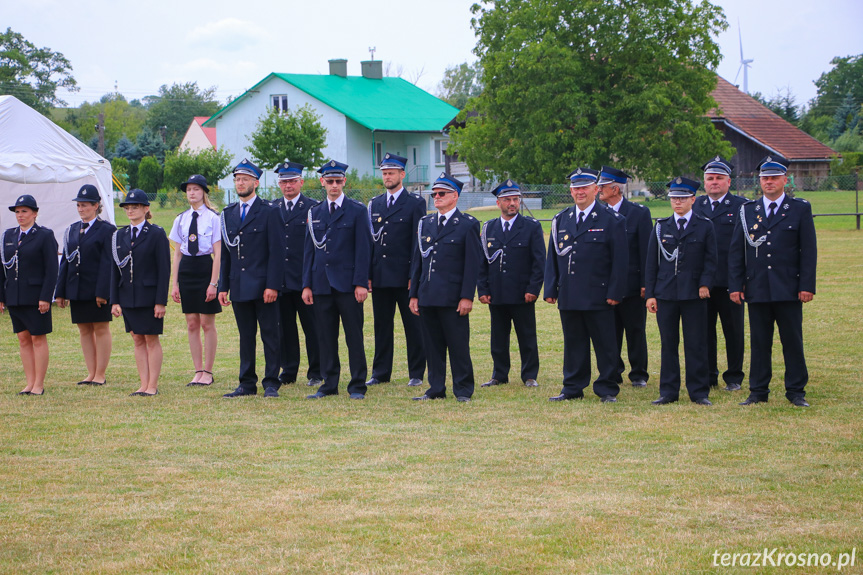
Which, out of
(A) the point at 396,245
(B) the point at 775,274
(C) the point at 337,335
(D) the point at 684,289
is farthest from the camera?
(A) the point at 396,245

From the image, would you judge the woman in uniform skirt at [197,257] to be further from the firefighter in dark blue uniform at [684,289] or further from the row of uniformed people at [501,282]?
the firefighter in dark blue uniform at [684,289]

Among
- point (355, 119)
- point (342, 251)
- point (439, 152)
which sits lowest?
point (342, 251)

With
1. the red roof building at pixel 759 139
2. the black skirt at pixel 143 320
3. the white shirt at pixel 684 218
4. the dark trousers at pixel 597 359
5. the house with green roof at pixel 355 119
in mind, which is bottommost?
the dark trousers at pixel 597 359

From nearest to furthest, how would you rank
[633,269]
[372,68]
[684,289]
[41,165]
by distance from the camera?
[684,289]
[633,269]
[41,165]
[372,68]

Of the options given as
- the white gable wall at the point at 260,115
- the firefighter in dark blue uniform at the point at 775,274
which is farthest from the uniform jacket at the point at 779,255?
the white gable wall at the point at 260,115

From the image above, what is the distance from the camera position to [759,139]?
4559cm

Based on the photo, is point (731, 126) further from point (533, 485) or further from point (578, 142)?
point (533, 485)

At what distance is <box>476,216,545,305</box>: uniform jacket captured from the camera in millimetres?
9320

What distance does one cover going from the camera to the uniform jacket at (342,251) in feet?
28.2

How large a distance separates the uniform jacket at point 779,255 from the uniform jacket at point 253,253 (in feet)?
12.9

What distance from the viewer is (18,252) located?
30.1 feet

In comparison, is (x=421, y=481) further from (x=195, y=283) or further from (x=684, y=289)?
(x=195, y=283)

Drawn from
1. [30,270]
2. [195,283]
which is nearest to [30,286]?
[30,270]

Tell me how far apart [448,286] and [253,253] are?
178 centimetres
